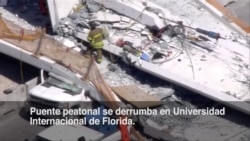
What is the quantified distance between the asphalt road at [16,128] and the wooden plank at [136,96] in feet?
7.02

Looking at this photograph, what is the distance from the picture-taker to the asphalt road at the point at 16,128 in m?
16.0

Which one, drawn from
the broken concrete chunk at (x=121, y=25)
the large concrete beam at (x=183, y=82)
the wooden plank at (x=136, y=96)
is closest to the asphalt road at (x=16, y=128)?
the wooden plank at (x=136, y=96)

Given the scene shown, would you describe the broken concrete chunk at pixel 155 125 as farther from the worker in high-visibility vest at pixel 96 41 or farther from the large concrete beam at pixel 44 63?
the worker in high-visibility vest at pixel 96 41

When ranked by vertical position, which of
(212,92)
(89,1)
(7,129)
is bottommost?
(7,129)

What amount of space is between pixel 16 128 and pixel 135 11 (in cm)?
471

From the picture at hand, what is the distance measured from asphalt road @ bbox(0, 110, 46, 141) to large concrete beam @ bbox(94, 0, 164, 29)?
13.2 feet

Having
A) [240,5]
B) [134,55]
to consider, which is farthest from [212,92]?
[240,5]

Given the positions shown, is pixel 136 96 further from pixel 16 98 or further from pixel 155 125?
pixel 16 98

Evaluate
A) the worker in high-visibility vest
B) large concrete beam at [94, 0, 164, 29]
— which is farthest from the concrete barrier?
large concrete beam at [94, 0, 164, 29]

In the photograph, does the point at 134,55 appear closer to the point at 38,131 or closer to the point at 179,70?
the point at 179,70

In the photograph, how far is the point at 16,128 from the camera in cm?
1639

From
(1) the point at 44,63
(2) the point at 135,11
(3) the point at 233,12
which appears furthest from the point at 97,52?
(3) the point at 233,12

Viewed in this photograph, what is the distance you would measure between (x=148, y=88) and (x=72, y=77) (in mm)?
1946

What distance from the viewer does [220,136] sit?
51.2 feet
